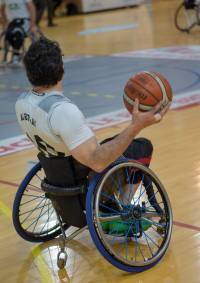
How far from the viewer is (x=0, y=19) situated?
1217cm

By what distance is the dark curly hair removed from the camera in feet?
11.1

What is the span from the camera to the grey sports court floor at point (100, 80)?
25.6 feet

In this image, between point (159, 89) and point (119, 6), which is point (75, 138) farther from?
→ point (119, 6)

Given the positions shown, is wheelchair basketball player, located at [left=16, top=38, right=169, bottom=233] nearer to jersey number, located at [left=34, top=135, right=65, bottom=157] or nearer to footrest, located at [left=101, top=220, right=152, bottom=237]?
jersey number, located at [left=34, top=135, right=65, bottom=157]

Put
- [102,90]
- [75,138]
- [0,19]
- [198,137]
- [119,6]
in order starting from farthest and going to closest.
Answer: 1. [119,6]
2. [0,19]
3. [102,90]
4. [198,137]
5. [75,138]

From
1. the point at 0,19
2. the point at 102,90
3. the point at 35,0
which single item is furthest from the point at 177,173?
the point at 35,0

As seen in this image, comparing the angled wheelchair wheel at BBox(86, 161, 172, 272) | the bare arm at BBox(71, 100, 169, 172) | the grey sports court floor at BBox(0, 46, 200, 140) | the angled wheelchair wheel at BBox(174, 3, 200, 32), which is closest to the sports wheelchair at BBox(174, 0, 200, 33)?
the angled wheelchair wheel at BBox(174, 3, 200, 32)

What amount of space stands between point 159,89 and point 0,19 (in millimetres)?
9052

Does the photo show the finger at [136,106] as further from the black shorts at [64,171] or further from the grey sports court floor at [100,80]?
the grey sports court floor at [100,80]

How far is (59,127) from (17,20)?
335 inches

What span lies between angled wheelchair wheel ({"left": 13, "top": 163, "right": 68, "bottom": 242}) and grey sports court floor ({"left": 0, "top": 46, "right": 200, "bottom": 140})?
223cm

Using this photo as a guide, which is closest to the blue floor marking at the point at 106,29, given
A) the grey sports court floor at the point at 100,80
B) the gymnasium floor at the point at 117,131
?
the gymnasium floor at the point at 117,131

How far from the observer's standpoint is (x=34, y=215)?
4.40 metres

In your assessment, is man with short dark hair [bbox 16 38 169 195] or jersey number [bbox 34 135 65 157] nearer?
man with short dark hair [bbox 16 38 169 195]
